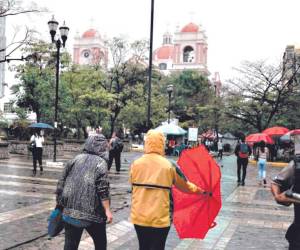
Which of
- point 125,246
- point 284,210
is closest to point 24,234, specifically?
point 125,246

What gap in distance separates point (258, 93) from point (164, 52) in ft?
304

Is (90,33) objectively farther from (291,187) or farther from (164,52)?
(291,187)

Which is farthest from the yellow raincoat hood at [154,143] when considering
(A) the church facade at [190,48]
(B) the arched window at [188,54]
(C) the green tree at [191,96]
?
(B) the arched window at [188,54]

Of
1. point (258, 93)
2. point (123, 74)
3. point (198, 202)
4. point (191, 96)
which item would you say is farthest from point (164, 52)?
point (198, 202)

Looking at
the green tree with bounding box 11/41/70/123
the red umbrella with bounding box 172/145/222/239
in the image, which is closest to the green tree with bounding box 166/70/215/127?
the green tree with bounding box 11/41/70/123

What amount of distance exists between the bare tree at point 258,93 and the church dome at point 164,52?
8943 centimetres

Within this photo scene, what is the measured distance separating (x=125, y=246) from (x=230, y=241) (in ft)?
5.62

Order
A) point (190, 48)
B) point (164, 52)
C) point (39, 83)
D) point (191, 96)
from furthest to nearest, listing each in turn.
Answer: point (164, 52) → point (190, 48) → point (191, 96) → point (39, 83)

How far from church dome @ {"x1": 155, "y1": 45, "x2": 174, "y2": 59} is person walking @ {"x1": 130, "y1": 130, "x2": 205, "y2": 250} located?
122541 millimetres

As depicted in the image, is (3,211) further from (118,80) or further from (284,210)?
(118,80)

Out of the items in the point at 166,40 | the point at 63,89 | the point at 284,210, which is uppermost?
the point at 166,40

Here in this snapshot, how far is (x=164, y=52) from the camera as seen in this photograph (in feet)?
418

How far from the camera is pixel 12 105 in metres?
37.9

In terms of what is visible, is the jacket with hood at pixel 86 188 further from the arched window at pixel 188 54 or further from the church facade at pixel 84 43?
the arched window at pixel 188 54
